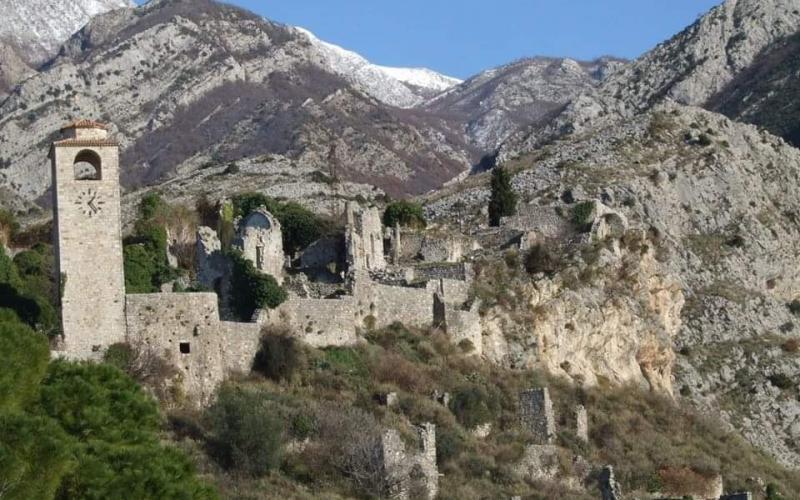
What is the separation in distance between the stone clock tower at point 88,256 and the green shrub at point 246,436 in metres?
3.46

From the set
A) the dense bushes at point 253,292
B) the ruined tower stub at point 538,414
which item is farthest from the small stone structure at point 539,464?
the dense bushes at point 253,292

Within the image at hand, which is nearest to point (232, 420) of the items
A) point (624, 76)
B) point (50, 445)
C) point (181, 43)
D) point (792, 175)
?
point (50, 445)

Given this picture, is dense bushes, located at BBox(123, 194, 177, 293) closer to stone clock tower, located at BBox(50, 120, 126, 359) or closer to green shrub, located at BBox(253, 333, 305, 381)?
green shrub, located at BBox(253, 333, 305, 381)

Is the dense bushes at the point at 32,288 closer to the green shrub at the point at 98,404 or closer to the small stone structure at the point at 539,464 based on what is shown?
the green shrub at the point at 98,404

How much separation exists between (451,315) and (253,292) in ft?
23.2

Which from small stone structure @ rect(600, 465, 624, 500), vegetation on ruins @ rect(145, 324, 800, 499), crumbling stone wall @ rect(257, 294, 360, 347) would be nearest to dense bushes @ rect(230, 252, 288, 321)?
crumbling stone wall @ rect(257, 294, 360, 347)

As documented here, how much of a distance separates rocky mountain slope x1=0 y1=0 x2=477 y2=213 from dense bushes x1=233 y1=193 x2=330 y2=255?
39.8m

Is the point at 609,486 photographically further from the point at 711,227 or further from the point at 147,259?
the point at 711,227

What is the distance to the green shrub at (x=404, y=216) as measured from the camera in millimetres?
69375

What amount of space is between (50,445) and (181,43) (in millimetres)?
107707

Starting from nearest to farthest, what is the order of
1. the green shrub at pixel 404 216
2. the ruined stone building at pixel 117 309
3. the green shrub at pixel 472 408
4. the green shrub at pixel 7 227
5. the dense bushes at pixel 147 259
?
the ruined stone building at pixel 117 309, the green shrub at pixel 472 408, the dense bushes at pixel 147 259, the green shrub at pixel 7 227, the green shrub at pixel 404 216

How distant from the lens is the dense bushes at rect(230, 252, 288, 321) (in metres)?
54.5

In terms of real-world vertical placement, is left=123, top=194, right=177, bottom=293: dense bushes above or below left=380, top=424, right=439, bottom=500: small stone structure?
above

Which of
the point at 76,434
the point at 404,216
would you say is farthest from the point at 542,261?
the point at 76,434
